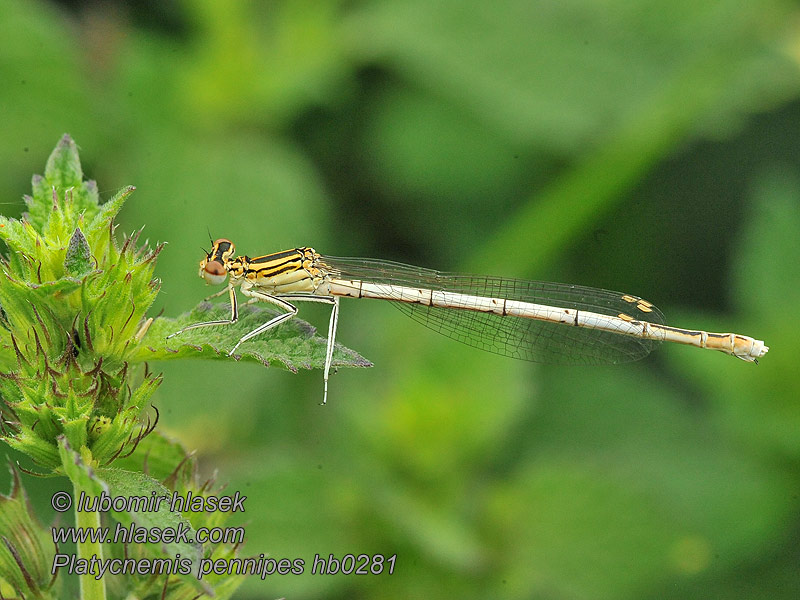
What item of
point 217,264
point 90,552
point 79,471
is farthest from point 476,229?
point 79,471

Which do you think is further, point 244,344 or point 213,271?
point 213,271

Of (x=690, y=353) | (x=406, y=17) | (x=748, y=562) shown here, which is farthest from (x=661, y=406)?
(x=406, y=17)

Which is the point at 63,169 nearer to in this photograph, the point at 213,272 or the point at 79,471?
the point at 79,471

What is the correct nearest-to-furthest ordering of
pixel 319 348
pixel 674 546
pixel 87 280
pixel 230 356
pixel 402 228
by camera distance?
1. pixel 87 280
2. pixel 230 356
3. pixel 319 348
4. pixel 674 546
5. pixel 402 228

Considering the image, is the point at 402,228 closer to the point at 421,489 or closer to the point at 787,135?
the point at 421,489

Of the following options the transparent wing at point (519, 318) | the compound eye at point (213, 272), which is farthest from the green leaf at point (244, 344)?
the transparent wing at point (519, 318)

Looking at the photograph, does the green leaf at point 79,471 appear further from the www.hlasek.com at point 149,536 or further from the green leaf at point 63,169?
the green leaf at point 63,169
